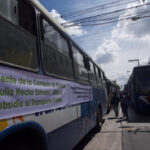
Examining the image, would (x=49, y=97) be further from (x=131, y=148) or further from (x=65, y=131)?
(x=131, y=148)

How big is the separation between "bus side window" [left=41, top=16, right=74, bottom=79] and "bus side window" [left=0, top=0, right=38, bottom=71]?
0.34m

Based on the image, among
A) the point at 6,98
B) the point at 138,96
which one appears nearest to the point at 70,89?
the point at 6,98

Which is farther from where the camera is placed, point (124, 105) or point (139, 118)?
point (139, 118)

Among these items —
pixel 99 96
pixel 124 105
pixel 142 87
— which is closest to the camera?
pixel 99 96

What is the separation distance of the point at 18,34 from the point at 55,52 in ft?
4.25

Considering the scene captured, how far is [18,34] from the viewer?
8.47ft

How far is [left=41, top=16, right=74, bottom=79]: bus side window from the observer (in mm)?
3340

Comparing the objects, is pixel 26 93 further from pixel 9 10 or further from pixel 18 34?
pixel 9 10

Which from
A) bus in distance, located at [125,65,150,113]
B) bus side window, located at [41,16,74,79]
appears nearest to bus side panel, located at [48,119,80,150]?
bus side window, located at [41,16,74,79]

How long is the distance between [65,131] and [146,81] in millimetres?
9434

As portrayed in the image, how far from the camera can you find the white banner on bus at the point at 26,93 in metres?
2.08

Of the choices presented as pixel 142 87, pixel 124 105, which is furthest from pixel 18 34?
pixel 142 87

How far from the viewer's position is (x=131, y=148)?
5586 mm

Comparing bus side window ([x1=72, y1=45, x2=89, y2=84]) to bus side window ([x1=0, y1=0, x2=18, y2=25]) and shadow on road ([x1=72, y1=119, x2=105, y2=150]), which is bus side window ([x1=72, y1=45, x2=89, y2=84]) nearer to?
shadow on road ([x1=72, y1=119, x2=105, y2=150])
